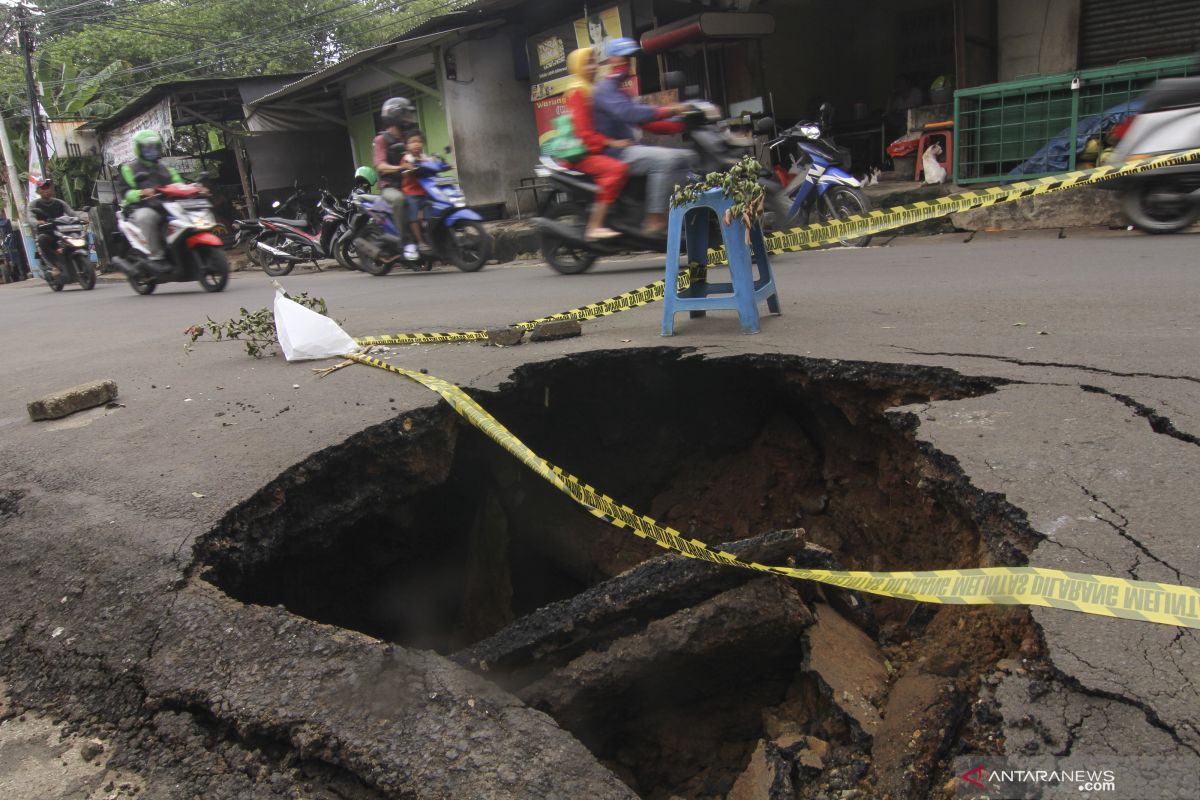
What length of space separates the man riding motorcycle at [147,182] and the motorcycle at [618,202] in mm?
4768

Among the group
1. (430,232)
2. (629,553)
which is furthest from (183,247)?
(629,553)

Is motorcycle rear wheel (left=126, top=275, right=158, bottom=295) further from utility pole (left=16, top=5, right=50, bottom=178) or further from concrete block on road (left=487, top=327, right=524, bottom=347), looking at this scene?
utility pole (left=16, top=5, right=50, bottom=178)

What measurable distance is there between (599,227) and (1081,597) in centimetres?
649

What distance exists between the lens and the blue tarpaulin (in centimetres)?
855

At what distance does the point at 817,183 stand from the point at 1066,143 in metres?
2.77

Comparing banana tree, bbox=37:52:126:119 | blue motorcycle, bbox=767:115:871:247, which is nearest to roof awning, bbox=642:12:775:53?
blue motorcycle, bbox=767:115:871:247

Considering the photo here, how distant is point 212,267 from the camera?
34.8 ft

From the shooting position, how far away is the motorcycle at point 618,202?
760cm

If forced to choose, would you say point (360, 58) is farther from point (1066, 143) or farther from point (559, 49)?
point (1066, 143)

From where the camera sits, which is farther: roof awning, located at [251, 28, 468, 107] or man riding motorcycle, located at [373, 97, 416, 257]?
roof awning, located at [251, 28, 468, 107]

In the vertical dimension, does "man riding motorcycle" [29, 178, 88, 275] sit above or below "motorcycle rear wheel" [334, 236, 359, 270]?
above

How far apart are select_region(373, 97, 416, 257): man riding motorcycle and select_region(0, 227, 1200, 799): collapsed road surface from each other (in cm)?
523

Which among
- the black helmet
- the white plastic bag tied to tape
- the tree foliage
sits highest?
the tree foliage

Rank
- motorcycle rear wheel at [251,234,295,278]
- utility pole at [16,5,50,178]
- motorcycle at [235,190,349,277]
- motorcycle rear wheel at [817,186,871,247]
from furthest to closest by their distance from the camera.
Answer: utility pole at [16,5,50,178]
motorcycle rear wheel at [251,234,295,278]
motorcycle at [235,190,349,277]
motorcycle rear wheel at [817,186,871,247]
